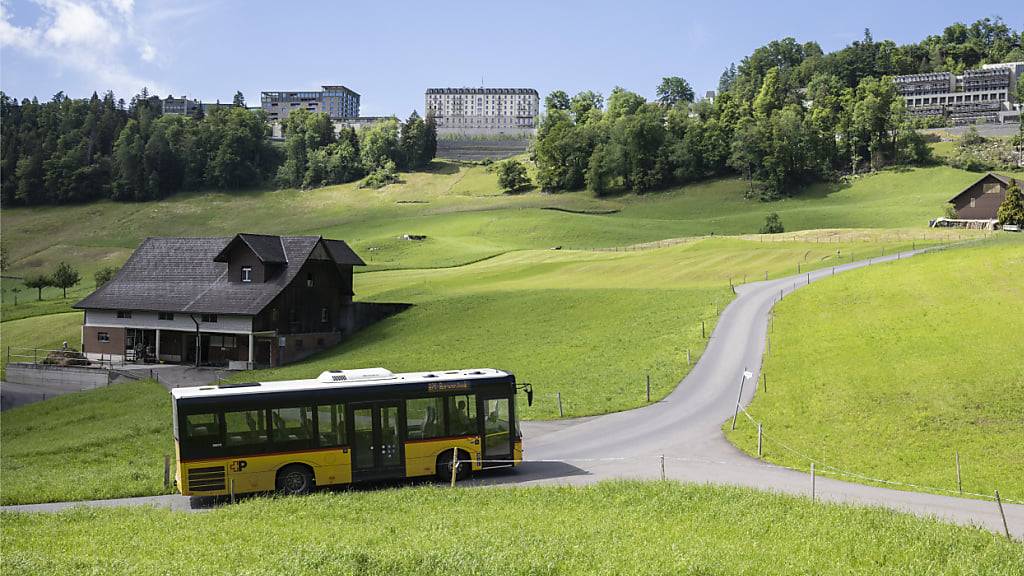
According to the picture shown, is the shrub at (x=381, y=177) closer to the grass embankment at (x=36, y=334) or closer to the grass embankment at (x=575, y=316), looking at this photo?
the grass embankment at (x=575, y=316)

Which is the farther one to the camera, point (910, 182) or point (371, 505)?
point (910, 182)

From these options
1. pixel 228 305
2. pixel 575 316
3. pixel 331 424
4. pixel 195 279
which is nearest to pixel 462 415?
pixel 331 424

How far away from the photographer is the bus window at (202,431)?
2242 cm

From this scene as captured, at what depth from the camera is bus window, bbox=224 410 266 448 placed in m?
22.6

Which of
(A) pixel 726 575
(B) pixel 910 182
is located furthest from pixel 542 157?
(A) pixel 726 575

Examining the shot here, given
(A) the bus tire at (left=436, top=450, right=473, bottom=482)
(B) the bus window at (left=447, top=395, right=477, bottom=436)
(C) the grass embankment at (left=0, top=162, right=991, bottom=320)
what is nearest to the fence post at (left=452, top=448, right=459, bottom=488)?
(A) the bus tire at (left=436, top=450, right=473, bottom=482)

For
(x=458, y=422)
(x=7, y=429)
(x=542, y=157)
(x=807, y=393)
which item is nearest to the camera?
(x=458, y=422)

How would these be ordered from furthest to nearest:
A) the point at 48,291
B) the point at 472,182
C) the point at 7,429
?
the point at 472,182
the point at 48,291
the point at 7,429

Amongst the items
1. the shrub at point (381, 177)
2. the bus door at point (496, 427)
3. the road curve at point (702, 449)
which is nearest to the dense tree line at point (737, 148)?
the shrub at point (381, 177)

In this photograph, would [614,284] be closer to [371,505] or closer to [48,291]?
[371,505]

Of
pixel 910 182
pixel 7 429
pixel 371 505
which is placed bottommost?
pixel 7 429

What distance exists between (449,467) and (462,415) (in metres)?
1.47

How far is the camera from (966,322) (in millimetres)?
41969

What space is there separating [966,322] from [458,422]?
28848mm
